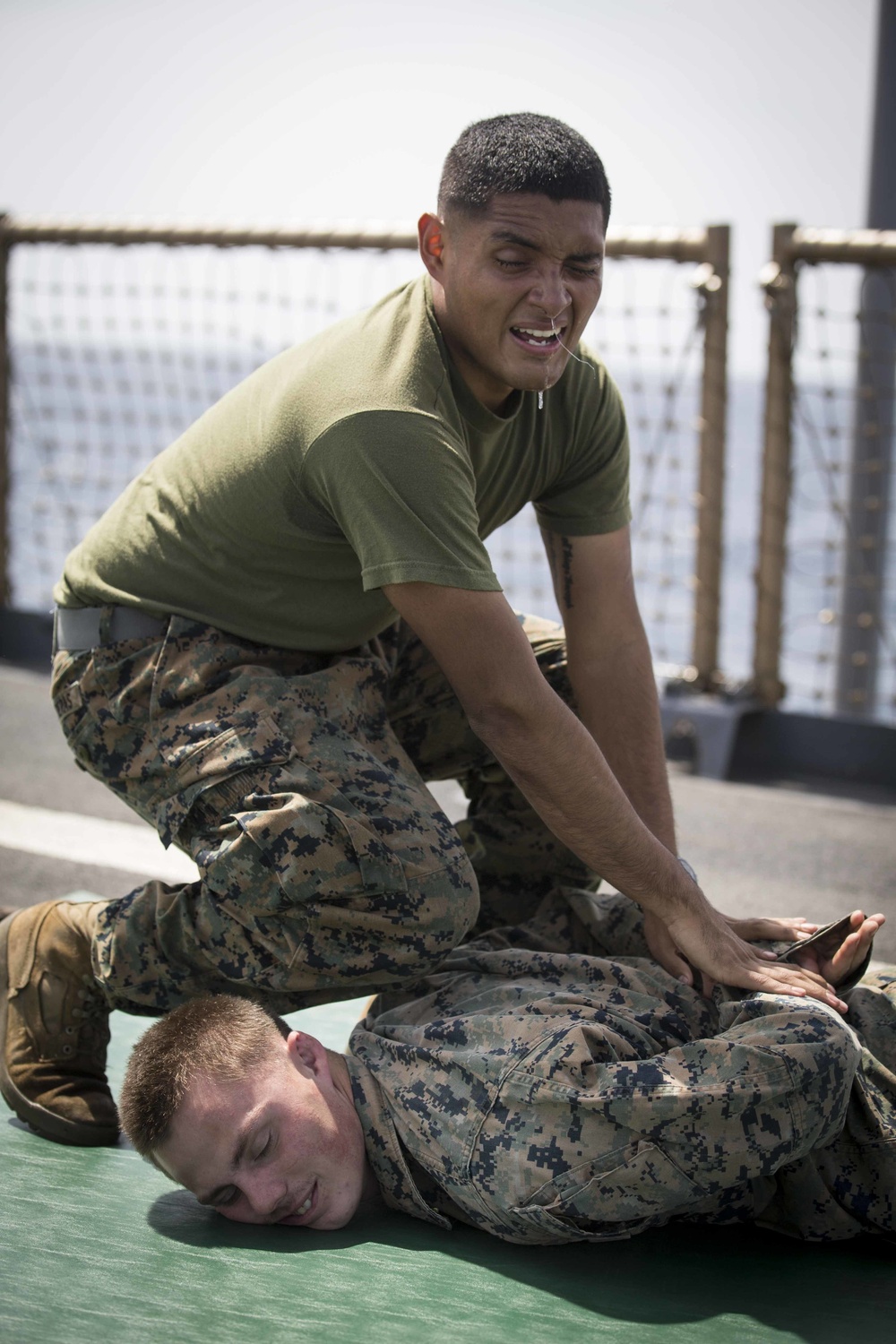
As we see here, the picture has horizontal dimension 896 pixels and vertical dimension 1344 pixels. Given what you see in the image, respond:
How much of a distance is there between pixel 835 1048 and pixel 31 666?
14.0ft

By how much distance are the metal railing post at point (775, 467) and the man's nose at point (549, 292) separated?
7.79ft

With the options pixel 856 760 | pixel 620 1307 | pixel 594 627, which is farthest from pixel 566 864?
pixel 856 760

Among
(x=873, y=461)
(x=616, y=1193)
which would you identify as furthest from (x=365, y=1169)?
(x=873, y=461)

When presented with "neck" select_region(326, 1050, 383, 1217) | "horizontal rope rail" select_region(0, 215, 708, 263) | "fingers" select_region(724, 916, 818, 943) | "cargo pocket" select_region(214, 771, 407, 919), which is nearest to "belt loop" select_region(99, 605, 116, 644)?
"cargo pocket" select_region(214, 771, 407, 919)

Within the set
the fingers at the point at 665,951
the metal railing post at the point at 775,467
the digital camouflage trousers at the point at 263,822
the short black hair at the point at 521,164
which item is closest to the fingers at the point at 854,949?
the fingers at the point at 665,951

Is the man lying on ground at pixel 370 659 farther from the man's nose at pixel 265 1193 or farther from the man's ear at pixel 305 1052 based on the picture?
the man's nose at pixel 265 1193

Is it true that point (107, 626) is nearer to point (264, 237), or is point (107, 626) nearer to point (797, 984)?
point (797, 984)

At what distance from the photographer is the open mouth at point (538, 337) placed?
6.13ft

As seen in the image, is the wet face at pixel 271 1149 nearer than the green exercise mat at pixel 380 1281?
No

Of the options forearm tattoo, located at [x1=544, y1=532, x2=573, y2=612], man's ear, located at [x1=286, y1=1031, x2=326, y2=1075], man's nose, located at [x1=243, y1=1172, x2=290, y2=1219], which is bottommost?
man's nose, located at [x1=243, y1=1172, x2=290, y2=1219]

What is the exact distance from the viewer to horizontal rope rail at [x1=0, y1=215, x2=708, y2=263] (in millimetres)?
4102

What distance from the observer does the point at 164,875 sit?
3143 millimetres

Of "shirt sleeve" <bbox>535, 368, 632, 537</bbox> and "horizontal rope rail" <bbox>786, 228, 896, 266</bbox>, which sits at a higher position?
"horizontal rope rail" <bbox>786, 228, 896, 266</bbox>

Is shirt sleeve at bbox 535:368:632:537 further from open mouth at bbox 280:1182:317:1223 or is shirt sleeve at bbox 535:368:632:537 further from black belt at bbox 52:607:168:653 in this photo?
open mouth at bbox 280:1182:317:1223
